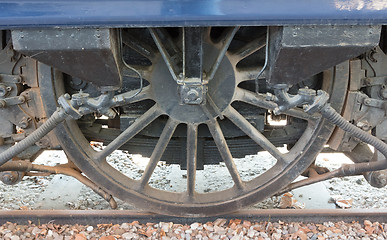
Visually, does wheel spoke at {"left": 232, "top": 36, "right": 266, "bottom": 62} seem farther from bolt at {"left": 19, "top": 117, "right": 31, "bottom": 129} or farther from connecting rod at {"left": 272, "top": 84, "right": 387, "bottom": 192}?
bolt at {"left": 19, "top": 117, "right": 31, "bottom": 129}

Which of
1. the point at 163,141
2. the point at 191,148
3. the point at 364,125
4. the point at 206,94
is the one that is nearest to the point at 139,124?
the point at 163,141

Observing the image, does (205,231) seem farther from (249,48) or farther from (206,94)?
(249,48)

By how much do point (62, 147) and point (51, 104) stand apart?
0.31 meters

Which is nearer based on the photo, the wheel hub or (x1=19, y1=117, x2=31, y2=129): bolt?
the wheel hub

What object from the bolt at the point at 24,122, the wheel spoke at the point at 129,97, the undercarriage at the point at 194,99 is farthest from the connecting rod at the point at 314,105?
the bolt at the point at 24,122

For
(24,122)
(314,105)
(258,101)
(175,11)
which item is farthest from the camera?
(24,122)

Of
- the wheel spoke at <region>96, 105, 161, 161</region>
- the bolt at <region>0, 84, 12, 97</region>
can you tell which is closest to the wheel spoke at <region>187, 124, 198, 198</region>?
the wheel spoke at <region>96, 105, 161, 161</region>

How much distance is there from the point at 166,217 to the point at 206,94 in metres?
1.09

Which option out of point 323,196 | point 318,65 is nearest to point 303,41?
point 318,65

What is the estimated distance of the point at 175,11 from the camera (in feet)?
6.17

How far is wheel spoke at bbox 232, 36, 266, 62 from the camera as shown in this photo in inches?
97.6

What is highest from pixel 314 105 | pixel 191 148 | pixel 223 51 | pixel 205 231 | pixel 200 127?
pixel 223 51

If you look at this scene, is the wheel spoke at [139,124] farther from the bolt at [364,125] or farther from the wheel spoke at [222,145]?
the bolt at [364,125]

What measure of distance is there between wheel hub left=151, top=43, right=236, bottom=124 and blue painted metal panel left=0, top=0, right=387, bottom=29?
2.16 ft
